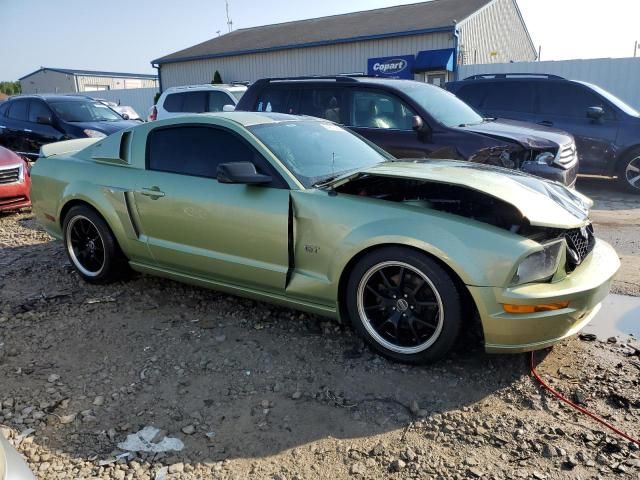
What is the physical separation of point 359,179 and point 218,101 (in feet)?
27.9

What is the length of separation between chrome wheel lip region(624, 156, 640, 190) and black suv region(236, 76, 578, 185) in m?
1.82

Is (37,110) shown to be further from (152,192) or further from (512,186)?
(512,186)

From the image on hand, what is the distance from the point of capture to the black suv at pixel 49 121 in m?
10.7

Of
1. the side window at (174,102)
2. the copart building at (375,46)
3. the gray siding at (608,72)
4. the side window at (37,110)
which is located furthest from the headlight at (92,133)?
the gray siding at (608,72)

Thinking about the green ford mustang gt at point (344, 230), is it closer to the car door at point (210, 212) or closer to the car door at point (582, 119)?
the car door at point (210, 212)

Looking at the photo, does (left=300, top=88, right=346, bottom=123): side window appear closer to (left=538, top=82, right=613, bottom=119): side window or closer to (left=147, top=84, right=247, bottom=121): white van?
(left=147, top=84, right=247, bottom=121): white van

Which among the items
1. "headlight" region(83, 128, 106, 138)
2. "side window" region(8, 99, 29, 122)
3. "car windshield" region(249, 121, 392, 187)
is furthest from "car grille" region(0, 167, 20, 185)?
"car windshield" region(249, 121, 392, 187)

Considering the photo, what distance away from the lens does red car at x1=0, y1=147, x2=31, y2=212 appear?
24.9ft

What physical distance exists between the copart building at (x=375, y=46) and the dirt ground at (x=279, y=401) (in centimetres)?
1740

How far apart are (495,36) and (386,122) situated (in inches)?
793

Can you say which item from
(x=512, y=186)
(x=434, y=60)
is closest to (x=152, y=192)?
(x=512, y=186)

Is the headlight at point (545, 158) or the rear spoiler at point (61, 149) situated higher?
the rear spoiler at point (61, 149)

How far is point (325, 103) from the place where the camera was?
7723 mm

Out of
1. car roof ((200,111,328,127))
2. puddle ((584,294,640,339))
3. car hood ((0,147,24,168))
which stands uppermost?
car roof ((200,111,328,127))
